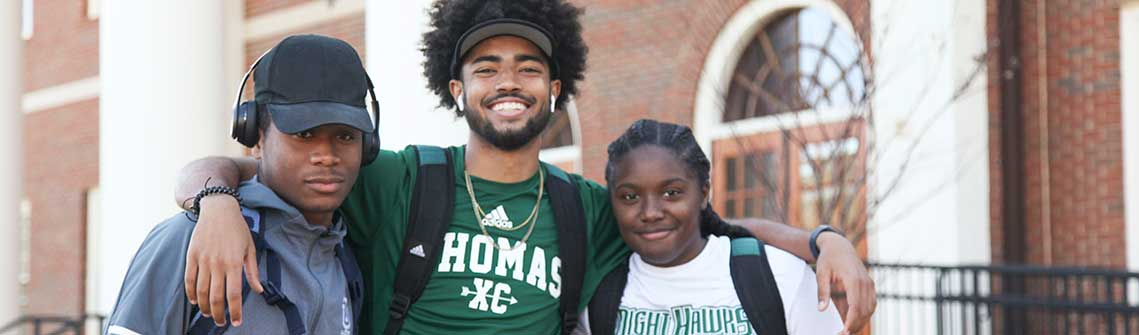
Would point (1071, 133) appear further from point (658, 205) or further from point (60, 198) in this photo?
point (60, 198)

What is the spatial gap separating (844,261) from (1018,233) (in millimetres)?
6571

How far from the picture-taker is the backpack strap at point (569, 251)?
10.9ft

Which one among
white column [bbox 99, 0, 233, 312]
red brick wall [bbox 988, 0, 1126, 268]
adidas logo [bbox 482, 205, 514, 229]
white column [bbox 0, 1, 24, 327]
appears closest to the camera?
adidas logo [bbox 482, 205, 514, 229]

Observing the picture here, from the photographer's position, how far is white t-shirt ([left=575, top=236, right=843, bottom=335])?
3.23 m

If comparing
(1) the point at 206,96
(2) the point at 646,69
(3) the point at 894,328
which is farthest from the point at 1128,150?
(1) the point at 206,96

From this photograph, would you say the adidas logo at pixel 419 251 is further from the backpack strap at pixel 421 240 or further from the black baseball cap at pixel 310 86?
the black baseball cap at pixel 310 86

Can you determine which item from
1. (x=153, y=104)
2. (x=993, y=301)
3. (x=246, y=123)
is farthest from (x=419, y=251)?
(x=993, y=301)

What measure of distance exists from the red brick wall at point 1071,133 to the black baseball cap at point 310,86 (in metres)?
6.92

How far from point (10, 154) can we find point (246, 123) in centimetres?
747

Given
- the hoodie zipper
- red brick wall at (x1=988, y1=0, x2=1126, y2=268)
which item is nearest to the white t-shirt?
the hoodie zipper

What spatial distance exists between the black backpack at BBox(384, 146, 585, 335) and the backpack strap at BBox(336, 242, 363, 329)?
0.17 m

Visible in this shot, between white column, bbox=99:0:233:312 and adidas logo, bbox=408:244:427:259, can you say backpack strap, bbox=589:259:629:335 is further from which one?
white column, bbox=99:0:233:312

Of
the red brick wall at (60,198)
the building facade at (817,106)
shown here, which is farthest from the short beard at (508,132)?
the red brick wall at (60,198)

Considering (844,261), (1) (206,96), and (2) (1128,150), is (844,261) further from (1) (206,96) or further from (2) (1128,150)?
(2) (1128,150)
